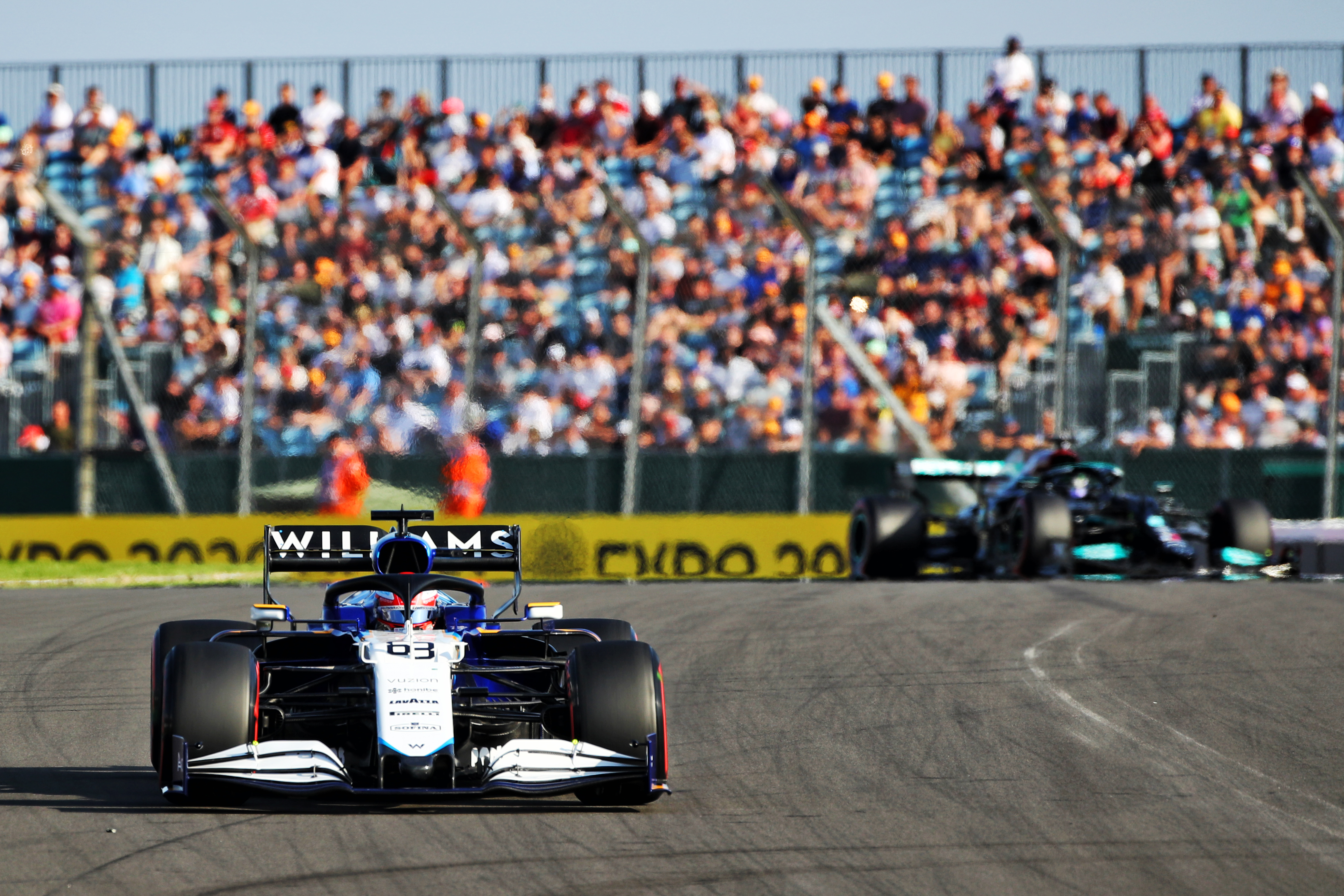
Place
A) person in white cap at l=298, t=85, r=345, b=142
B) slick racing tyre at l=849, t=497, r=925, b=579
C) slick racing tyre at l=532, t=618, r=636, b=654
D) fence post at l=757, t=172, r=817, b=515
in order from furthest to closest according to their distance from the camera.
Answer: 1. person in white cap at l=298, t=85, r=345, b=142
2. fence post at l=757, t=172, r=817, b=515
3. slick racing tyre at l=849, t=497, r=925, b=579
4. slick racing tyre at l=532, t=618, r=636, b=654

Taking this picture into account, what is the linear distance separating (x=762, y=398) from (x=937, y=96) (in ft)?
16.8

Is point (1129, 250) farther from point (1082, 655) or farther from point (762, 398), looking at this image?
point (1082, 655)

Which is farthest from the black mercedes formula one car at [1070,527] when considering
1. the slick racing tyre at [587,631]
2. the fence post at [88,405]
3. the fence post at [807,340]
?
the slick racing tyre at [587,631]

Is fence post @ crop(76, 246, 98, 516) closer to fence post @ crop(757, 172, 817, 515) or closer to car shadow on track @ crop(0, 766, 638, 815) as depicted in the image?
fence post @ crop(757, 172, 817, 515)

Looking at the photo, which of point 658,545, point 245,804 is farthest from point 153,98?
point 245,804

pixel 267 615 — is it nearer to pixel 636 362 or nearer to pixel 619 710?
pixel 619 710

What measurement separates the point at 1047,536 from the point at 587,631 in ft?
30.0

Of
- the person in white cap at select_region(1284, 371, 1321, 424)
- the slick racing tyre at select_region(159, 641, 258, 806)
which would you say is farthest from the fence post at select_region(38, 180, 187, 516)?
the slick racing tyre at select_region(159, 641, 258, 806)

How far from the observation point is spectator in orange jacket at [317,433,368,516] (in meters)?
18.8

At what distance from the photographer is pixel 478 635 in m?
7.20

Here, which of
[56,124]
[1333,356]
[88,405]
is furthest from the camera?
[56,124]

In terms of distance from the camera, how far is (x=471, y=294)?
1877 centimetres

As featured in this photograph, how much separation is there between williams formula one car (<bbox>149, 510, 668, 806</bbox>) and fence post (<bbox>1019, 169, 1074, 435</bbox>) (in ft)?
38.1

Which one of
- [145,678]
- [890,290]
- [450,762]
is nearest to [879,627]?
[145,678]
